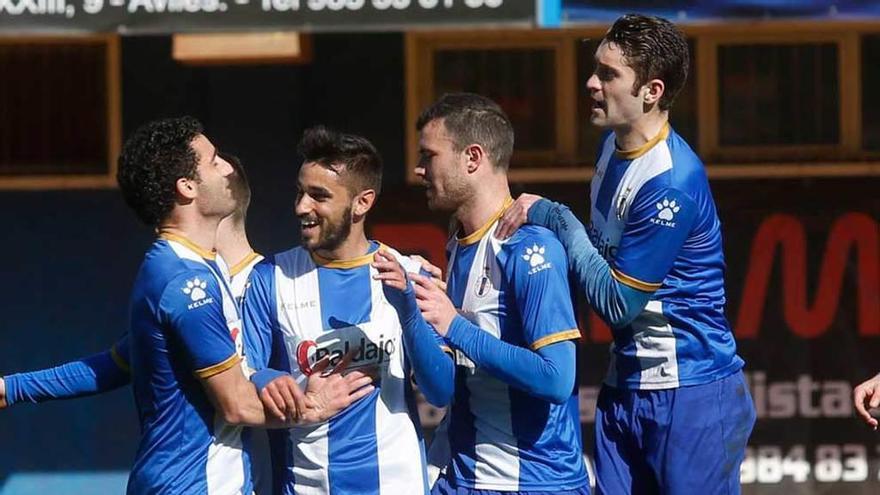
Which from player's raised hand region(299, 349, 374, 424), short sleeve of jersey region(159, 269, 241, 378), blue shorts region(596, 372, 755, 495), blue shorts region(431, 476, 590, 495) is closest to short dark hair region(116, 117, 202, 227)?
short sleeve of jersey region(159, 269, 241, 378)

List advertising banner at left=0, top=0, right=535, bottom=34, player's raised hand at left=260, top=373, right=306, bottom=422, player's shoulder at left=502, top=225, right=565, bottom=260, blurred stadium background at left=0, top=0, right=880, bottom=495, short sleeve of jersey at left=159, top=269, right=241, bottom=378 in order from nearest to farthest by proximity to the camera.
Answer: short sleeve of jersey at left=159, top=269, right=241, bottom=378 → player's raised hand at left=260, top=373, right=306, bottom=422 → player's shoulder at left=502, top=225, right=565, bottom=260 → advertising banner at left=0, top=0, right=535, bottom=34 → blurred stadium background at left=0, top=0, right=880, bottom=495

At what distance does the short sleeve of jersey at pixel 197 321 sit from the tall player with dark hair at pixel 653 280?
88 cm

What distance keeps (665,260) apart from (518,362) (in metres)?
0.55

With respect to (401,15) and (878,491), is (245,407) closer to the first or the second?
(401,15)

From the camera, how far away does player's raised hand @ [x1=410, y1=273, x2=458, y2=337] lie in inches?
165

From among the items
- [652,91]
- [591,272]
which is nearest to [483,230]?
[591,272]

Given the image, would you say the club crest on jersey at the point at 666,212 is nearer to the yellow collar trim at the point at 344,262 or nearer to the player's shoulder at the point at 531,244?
the player's shoulder at the point at 531,244

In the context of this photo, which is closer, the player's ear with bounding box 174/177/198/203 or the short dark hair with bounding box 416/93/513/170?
the player's ear with bounding box 174/177/198/203

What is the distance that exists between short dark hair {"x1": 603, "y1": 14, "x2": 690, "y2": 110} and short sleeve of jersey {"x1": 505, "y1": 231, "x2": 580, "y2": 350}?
0.59m

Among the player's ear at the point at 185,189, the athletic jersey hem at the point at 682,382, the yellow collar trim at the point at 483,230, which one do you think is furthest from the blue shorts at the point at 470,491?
the player's ear at the point at 185,189

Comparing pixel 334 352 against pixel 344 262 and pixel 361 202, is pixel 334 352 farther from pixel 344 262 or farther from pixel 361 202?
pixel 361 202

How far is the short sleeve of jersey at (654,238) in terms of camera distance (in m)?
4.39

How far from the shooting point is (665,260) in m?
4.40

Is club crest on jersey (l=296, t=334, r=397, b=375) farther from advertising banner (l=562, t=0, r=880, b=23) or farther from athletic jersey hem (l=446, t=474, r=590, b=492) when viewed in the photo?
advertising banner (l=562, t=0, r=880, b=23)
